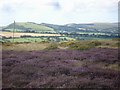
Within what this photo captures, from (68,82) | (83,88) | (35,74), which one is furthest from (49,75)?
(83,88)

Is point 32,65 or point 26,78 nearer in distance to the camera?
point 26,78

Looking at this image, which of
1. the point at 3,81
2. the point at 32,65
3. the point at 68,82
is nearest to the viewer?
the point at 68,82

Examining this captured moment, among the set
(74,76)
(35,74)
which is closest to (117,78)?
(74,76)

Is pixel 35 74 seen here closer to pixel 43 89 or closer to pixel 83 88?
pixel 43 89

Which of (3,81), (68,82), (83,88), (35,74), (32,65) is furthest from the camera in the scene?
→ (32,65)

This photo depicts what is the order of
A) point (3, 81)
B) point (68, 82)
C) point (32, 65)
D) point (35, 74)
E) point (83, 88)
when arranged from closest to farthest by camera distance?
point (83, 88), point (68, 82), point (3, 81), point (35, 74), point (32, 65)

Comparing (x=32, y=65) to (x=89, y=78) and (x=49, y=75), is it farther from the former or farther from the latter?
(x=89, y=78)

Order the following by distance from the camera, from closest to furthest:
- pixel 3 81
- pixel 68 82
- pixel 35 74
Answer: pixel 68 82
pixel 3 81
pixel 35 74

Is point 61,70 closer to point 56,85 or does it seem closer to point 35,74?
point 35,74

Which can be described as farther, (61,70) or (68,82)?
(61,70)
